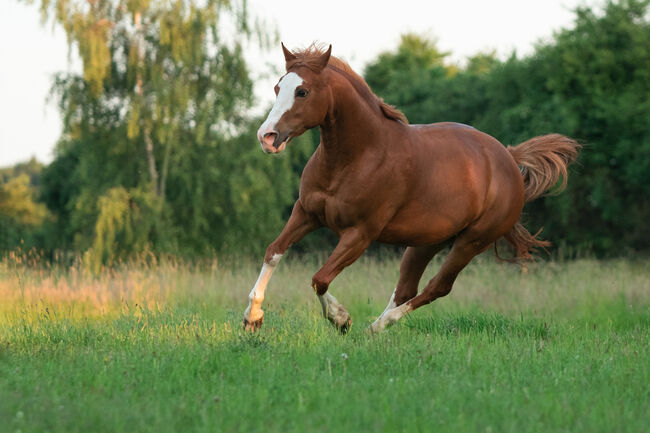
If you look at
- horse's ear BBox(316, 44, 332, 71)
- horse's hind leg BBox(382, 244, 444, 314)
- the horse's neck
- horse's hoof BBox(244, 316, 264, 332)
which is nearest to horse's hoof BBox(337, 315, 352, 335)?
horse's hoof BBox(244, 316, 264, 332)

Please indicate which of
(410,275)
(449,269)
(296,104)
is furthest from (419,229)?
(296,104)

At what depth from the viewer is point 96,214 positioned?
20.0 m

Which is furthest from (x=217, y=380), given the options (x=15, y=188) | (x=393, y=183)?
(x=15, y=188)

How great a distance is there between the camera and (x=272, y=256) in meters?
6.18

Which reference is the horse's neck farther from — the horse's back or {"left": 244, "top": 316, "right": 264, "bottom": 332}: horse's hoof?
{"left": 244, "top": 316, "right": 264, "bottom": 332}: horse's hoof

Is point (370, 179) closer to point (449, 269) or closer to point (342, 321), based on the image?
point (342, 321)

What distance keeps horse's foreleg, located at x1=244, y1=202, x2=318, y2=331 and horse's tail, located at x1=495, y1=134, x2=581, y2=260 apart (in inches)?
101

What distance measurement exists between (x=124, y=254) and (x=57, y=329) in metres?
13.6

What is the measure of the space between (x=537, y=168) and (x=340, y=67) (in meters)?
2.75

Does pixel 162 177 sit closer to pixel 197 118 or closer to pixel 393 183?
pixel 197 118

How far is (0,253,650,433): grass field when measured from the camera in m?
3.84

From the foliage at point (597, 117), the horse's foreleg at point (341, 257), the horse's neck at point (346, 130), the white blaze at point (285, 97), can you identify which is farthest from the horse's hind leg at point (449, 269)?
the foliage at point (597, 117)

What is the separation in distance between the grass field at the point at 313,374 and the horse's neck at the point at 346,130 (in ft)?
4.85

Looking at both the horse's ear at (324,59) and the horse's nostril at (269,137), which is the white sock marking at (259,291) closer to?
the horse's nostril at (269,137)
